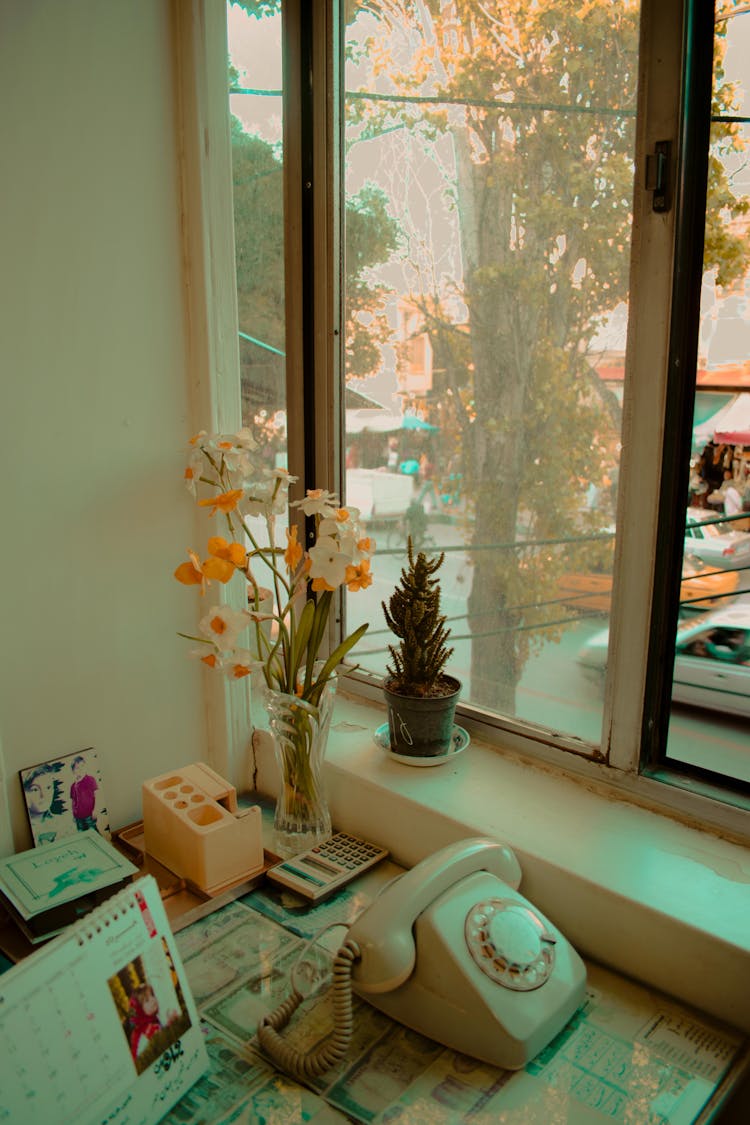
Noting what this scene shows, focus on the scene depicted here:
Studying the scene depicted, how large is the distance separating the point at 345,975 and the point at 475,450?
86 cm

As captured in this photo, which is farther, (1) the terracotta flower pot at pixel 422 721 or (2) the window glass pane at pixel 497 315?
(1) the terracotta flower pot at pixel 422 721

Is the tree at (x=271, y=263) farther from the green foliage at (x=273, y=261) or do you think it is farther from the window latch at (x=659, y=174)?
the window latch at (x=659, y=174)

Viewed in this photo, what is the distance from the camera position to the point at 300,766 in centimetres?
134

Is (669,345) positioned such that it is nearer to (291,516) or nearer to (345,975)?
(291,516)

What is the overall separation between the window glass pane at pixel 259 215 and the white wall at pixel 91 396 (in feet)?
0.69

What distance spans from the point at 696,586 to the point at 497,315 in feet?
1.80

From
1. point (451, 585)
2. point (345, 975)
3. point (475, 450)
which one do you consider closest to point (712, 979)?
point (345, 975)

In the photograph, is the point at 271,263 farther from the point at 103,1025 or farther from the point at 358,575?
the point at 103,1025

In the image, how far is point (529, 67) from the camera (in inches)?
49.6

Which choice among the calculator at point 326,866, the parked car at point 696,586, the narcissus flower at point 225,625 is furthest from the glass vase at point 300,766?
the parked car at point 696,586

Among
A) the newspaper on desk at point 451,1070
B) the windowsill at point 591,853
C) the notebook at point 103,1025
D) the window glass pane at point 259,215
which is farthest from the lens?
the window glass pane at point 259,215

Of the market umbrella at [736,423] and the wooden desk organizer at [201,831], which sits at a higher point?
the market umbrella at [736,423]

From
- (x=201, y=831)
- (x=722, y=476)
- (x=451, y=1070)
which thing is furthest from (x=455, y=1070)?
(x=722, y=476)

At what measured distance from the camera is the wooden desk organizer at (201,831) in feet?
4.07
